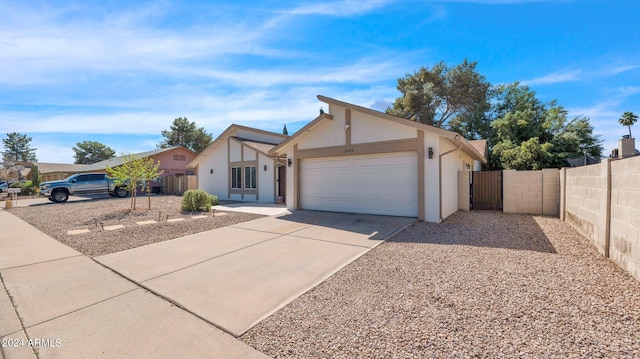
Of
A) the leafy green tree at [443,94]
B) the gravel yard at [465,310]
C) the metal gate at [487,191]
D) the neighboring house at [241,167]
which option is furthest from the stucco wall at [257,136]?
the gravel yard at [465,310]

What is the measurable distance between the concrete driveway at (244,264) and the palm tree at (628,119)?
43.2m

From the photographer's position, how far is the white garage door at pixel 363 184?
9227 mm

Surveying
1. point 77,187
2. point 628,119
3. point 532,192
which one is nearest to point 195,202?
point 77,187

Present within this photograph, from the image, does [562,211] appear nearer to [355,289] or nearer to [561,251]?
[561,251]

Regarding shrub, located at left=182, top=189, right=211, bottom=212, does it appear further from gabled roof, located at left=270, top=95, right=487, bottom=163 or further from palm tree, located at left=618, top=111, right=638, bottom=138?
palm tree, located at left=618, top=111, right=638, bottom=138

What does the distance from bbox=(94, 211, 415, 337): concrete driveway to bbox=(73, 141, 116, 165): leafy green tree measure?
211 feet

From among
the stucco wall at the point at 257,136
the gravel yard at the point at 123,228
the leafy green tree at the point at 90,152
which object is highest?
the leafy green tree at the point at 90,152

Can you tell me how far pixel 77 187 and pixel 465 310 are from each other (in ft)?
77.2

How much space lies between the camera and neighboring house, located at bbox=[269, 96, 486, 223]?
8.62 meters

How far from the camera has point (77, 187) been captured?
18.1m

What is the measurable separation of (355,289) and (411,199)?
19.7ft

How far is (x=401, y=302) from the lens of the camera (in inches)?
132

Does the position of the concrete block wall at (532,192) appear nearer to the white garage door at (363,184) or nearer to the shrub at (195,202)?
the white garage door at (363,184)

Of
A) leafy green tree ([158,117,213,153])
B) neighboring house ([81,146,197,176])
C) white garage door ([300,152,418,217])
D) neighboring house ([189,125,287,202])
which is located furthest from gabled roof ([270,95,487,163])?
leafy green tree ([158,117,213,153])
